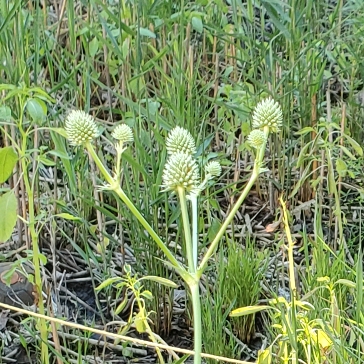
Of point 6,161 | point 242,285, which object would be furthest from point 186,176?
point 242,285

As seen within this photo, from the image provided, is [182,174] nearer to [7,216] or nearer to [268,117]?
[268,117]

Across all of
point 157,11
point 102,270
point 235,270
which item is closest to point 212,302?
point 235,270

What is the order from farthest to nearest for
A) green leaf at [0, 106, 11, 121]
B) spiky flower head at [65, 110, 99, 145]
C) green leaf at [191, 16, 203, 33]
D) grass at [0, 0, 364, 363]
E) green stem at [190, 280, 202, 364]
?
green leaf at [191, 16, 203, 33] < grass at [0, 0, 364, 363] < green leaf at [0, 106, 11, 121] < spiky flower head at [65, 110, 99, 145] < green stem at [190, 280, 202, 364]

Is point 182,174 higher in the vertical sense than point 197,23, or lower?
lower

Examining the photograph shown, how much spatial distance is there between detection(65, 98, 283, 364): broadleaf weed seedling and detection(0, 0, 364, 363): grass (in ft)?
1.10

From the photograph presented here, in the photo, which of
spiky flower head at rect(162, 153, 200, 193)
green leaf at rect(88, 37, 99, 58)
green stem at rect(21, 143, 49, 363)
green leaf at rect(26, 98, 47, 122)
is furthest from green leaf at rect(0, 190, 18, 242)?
green leaf at rect(88, 37, 99, 58)

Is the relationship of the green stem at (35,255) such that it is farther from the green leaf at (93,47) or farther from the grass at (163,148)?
the green leaf at (93,47)

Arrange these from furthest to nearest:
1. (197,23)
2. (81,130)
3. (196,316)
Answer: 1. (197,23)
2. (81,130)
3. (196,316)

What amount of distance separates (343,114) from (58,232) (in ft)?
2.57

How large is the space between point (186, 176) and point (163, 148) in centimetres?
68

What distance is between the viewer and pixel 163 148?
4.69ft

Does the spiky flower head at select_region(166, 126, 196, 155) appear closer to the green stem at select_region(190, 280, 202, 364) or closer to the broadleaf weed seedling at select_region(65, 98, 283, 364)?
the broadleaf weed seedling at select_region(65, 98, 283, 364)

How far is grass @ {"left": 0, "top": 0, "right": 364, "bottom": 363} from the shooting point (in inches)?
54.7

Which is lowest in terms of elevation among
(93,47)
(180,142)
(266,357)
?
(266,357)
